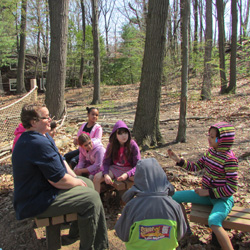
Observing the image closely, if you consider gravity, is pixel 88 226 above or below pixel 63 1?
below

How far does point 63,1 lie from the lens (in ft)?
23.2

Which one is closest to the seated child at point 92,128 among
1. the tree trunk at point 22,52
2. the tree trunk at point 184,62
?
the tree trunk at point 184,62

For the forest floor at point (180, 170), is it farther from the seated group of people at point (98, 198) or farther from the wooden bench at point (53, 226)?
the seated group of people at point (98, 198)

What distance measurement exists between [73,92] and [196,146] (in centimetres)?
1757

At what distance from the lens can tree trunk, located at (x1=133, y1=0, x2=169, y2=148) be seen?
5758 mm

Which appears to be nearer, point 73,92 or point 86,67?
point 73,92

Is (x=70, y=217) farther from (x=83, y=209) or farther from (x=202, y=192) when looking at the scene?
(x=202, y=192)

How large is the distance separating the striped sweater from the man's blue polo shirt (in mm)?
1701

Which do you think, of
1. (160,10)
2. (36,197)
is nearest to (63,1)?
(160,10)

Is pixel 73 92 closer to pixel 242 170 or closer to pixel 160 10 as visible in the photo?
pixel 160 10

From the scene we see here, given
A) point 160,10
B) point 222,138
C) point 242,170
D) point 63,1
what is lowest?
point 242,170

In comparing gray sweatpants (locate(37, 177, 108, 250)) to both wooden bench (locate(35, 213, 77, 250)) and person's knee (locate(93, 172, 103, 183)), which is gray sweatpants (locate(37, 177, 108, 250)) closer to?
wooden bench (locate(35, 213, 77, 250))

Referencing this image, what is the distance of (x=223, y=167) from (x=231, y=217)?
0.54 metres

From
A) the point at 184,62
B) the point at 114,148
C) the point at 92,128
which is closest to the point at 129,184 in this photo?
the point at 114,148
